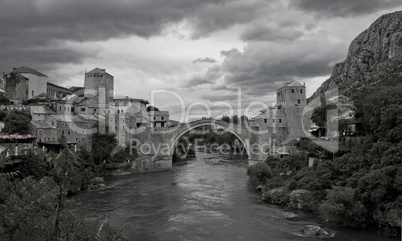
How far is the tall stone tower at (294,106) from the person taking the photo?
35.7m

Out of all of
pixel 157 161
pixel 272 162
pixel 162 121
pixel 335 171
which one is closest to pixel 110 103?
pixel 162 121

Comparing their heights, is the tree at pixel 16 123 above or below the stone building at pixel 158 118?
below

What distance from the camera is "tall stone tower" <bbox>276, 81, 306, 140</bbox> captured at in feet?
117

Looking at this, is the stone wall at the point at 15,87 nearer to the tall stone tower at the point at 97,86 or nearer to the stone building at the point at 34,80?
the stone building at the point at 34,80

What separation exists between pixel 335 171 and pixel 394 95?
5.31 m

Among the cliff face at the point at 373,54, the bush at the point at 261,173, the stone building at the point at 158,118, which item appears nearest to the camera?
the bush at the point at 261,173

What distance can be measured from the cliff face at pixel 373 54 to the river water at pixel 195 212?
55.8m

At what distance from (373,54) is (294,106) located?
59.6 meters

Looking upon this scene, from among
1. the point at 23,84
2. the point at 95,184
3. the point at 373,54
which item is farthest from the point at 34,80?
the point at 373,54

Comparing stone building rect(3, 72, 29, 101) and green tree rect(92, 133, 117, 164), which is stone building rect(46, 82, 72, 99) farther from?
green tree rect(92, 133, 117, 164)

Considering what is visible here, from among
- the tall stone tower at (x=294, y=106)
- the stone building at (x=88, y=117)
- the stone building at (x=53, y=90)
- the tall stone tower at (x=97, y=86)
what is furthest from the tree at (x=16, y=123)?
the tall stone tower at (x=294, y=106)

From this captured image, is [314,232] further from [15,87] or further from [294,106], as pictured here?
[15,87]

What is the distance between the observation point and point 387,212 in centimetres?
1469

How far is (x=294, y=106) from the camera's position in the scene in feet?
119
